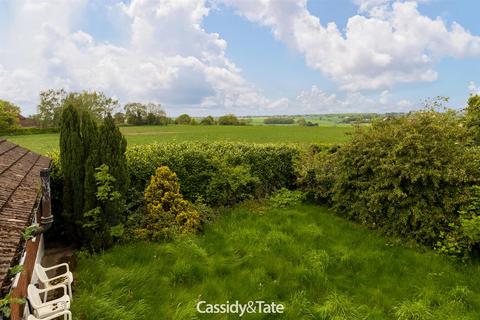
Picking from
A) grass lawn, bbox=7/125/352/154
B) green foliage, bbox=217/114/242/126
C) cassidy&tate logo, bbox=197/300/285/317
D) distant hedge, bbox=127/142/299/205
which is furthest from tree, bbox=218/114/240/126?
cassidy&tate logo, bbox=197/300/285/317

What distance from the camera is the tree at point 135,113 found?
58406mm

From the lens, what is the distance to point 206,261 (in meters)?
5.97

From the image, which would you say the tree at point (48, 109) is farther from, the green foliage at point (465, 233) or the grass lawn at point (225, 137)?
the green foliage at point (465, 233)

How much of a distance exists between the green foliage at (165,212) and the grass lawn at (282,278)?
0.39 metres

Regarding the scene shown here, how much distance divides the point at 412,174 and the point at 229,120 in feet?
203

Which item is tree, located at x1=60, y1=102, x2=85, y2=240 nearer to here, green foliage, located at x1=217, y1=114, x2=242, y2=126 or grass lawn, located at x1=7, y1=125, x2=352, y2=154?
grass lawn, located at x1=7, y1=125, x2=352, y2=154

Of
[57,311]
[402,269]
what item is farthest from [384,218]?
[57,311]

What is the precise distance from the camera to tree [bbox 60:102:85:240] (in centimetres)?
651

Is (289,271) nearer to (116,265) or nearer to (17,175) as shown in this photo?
(116,265)

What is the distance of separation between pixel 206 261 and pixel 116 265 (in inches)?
68.0

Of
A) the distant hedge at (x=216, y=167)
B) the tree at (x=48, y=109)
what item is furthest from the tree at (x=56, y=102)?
the distant hedge at (x=216, y=167)

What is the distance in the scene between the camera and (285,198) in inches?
389

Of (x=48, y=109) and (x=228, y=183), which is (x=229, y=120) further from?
(x=228, y=183)

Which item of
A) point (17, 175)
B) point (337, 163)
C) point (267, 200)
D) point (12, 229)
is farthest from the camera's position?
point (267, 200)
